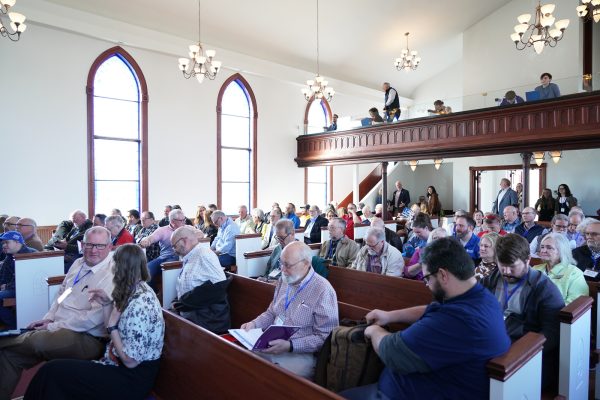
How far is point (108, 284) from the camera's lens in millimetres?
2736

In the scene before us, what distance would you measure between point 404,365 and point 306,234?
563cm

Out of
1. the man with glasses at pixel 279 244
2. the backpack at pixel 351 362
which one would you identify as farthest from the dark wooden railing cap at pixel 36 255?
the backpack at pixel 351 362

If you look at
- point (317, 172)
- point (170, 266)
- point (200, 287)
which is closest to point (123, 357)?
point (200, 287)

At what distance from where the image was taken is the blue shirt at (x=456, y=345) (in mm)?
1621

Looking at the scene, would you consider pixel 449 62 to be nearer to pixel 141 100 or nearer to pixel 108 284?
pixel 141 100

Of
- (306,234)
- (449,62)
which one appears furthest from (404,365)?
(449,62)

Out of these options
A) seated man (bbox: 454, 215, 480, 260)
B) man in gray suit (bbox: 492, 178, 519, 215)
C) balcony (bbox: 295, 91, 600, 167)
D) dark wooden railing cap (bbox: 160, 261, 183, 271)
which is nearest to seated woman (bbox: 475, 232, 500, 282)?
seated man (bbox: 454, 215, 480, 260)

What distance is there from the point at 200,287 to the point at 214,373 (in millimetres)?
1300

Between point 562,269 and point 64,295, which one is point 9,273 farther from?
point 562,269

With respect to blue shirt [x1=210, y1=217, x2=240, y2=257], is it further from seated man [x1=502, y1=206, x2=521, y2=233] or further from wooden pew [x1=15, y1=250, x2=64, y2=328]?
seated man [x1=502, y1=206, x2=521, y2=233]

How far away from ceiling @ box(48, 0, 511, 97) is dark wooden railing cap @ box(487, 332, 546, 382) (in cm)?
913

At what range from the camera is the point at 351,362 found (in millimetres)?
1971

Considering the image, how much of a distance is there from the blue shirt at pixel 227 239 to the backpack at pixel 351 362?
417 cm

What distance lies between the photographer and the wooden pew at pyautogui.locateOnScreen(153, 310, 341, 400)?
1.60 m
